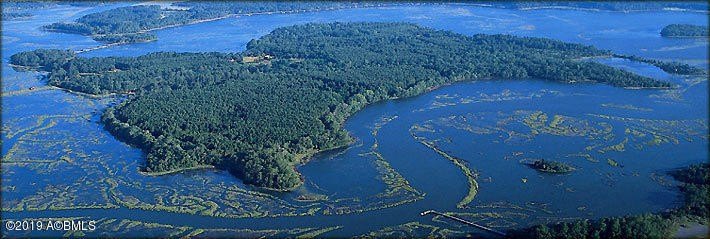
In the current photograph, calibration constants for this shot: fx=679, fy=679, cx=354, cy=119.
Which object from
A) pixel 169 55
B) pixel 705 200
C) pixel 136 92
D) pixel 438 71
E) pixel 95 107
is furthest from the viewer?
pixel 169 55

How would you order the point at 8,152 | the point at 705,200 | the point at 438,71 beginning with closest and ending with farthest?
the point at 705,200 → the point at 8,152 → the point at 438,71

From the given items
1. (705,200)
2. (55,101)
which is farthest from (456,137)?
(55,101)

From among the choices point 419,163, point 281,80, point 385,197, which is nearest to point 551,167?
point 419,163

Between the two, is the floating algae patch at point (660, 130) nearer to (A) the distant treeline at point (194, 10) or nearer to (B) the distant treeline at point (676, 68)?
(B) the distant treeline at point (676, 68)

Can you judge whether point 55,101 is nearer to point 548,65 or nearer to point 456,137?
point 456,137

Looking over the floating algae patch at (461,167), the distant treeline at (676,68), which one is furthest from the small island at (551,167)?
the distant treeline at (676,68)
